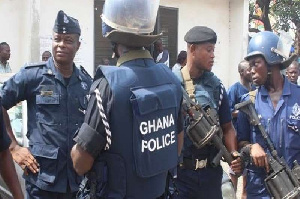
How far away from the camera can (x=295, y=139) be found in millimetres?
3348

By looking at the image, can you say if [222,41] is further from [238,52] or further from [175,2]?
[175,2]

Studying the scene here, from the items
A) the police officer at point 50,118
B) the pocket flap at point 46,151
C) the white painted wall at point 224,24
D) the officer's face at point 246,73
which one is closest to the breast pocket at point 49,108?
the police officer at point 50,118

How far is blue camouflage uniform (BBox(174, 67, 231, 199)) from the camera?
3.53m

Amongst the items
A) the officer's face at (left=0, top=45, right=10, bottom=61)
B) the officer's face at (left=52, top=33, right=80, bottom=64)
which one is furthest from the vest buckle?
the officer's face at (left=0, top=45, right=10, bottom=61)

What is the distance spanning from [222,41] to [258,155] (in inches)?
372

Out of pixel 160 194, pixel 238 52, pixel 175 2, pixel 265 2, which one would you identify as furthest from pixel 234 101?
pixel 265 2

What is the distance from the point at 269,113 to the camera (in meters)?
3.43

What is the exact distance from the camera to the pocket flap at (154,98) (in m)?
2.36

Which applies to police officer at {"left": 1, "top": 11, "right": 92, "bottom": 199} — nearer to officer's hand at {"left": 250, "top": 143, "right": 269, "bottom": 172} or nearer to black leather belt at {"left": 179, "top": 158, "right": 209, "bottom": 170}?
black leather belt at {"left": 179, "top": 158, "right": 209, "bottom": 170}

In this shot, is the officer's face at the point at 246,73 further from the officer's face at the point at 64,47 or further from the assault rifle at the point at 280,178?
the officer's face at the point at 64,47

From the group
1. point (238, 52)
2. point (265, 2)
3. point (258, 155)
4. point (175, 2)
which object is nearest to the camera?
point (258, 155)

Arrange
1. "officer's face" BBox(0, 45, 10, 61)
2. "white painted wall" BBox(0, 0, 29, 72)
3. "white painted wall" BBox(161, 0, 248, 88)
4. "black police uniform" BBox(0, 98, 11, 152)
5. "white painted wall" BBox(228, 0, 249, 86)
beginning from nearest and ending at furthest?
Result: "black police uniform" BBox(0, 98, 11, 152) < "officer's face" BBox(0, 45, 10, 61) < "white painted wall" BBox(0, 0, 29, 72) < "white painted wall" BBox(161, 0, 248, 88) < "white painted wall" BBox(228, 0, 249, 86)

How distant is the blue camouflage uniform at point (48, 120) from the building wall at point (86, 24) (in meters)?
5.22

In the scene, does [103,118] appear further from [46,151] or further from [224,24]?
[224,24]
